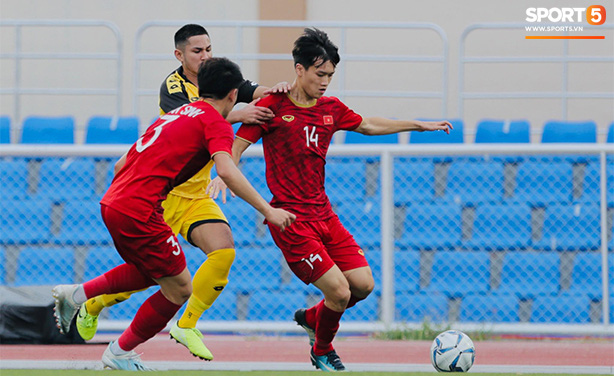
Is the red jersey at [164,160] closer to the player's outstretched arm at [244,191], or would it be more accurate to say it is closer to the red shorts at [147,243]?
the red shorts at [147,243]

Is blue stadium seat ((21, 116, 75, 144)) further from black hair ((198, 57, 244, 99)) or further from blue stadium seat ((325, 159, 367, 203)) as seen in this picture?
black hair ((198, 57, 244, 99))

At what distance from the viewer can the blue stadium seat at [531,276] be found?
29.5ft

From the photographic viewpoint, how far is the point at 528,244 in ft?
29.9

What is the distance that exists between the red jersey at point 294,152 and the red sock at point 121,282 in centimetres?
92

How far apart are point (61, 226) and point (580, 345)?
4.90m

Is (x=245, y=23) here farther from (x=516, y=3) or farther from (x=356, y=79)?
(x=516, y=3)

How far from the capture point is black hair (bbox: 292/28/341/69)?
5859 mm

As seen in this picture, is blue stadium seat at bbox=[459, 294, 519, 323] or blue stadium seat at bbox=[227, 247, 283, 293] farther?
blue stadium seat at bbox=[227, 247, 283, 293]

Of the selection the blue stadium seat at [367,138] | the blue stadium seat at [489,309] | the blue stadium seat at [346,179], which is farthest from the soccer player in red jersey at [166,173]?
the blue stadium seat at [367,138]

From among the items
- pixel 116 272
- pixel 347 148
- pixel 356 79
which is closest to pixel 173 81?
pixel 116 272

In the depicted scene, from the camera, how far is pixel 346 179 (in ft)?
30.7

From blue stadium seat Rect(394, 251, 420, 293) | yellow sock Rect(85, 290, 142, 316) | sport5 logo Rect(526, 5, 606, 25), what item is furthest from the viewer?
sport5 logo Rect(526, 5, 606, 25)

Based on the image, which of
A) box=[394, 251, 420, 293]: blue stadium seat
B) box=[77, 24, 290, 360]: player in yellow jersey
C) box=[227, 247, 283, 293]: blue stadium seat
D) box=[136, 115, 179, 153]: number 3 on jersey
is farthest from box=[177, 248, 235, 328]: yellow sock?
box=[394, 251, 420, 293]: blue stadium seat

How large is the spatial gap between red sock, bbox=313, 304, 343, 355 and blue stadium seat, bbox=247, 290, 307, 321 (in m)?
2.72
